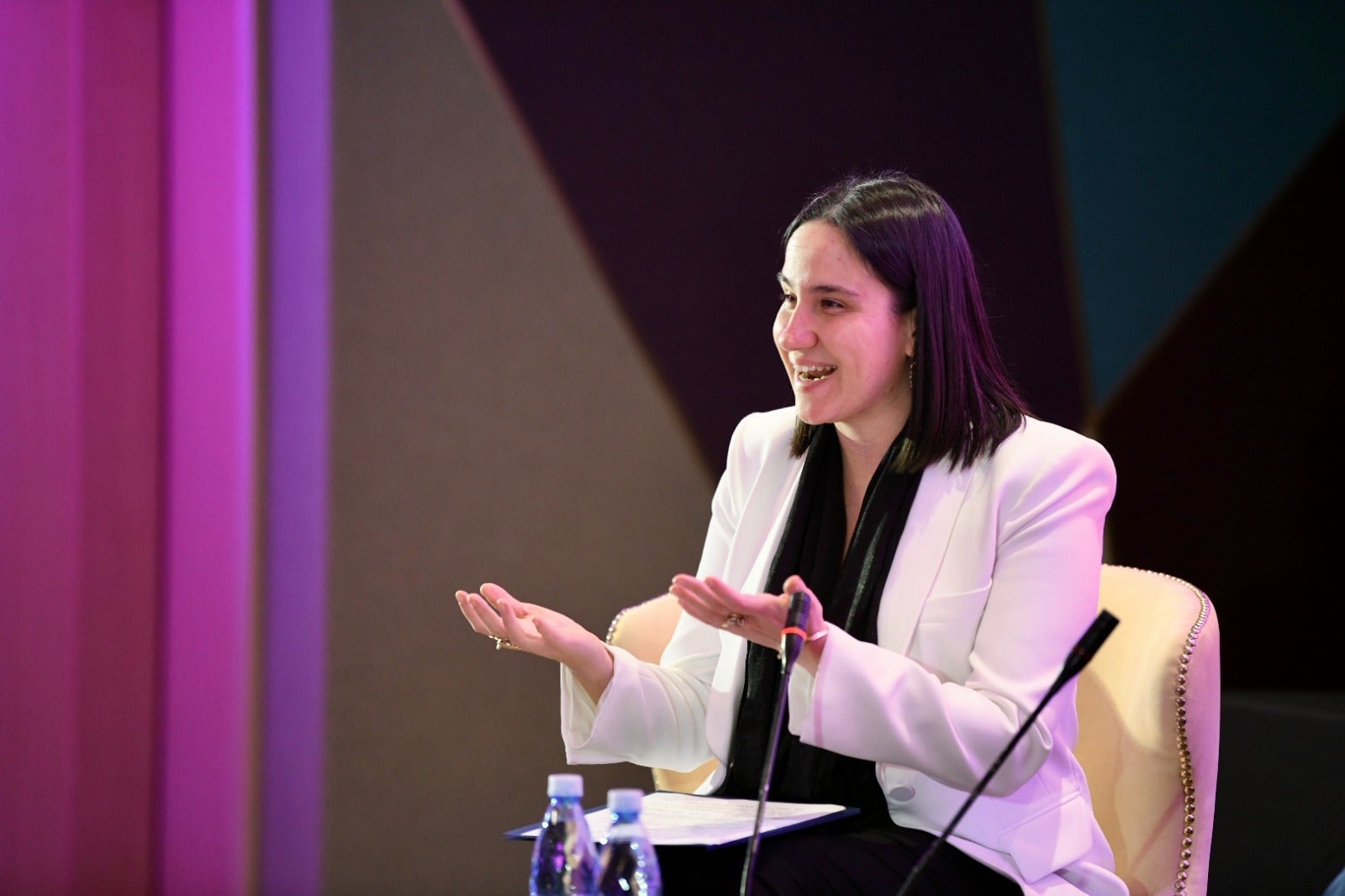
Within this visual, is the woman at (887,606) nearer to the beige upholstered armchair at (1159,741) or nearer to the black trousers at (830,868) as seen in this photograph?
the black trousers at (830,868)

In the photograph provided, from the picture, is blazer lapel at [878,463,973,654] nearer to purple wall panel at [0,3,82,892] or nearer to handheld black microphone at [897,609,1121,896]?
handheld black microphone at [897,609,1121,896]

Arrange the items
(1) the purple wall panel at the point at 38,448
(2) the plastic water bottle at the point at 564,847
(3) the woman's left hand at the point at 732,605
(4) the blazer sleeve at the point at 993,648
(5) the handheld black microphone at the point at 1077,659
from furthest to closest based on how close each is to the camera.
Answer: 1. (1) the purple wall panel at the point at 38,448
2. (4) the blazer sleeve at the point at 993,648
3. (3) the woman's left hand at the point at 732,605
4. (2) the plastic water bottle at the point at 564,847
5. (5) the handheld black microphone at the point at 1077,659

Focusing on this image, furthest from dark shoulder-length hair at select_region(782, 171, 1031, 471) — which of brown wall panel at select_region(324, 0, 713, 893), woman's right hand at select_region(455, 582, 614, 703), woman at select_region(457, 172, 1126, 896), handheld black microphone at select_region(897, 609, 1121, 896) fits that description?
brown wall panel at select_region(324, 0, 713, 893)

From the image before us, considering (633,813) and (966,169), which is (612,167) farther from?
(633,813)

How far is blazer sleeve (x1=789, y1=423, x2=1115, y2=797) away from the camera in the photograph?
60.6 inches

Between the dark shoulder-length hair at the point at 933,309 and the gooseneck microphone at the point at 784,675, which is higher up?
the dark shoulder-length hair at the point at 933,309

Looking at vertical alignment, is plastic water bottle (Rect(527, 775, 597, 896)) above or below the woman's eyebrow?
below

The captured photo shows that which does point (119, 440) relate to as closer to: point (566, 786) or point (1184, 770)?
point (566, 786)

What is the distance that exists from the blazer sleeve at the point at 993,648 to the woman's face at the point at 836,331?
0.22 meters

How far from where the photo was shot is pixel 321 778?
307 cm

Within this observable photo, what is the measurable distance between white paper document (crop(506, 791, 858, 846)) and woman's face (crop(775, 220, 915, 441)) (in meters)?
0.57

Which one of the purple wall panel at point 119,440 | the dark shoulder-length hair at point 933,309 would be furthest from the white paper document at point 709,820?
the purple wall panel at point 119,440

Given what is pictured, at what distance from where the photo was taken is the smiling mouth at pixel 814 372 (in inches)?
76.2

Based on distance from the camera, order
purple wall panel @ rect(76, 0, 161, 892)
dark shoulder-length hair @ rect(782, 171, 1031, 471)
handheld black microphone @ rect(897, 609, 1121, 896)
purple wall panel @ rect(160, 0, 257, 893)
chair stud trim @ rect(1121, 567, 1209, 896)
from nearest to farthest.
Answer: handheld black microphone @ rect(897, 609, 1121, 896), chair stud trim @ rect(1121, 567, 1209, 896), dark shoulder-length hair @ rect(782, 171, 1031, 471), purple wall panel @ rect(76, 0, 161, 892), purple wall panel @ rect(160, 0, 257, 893)
